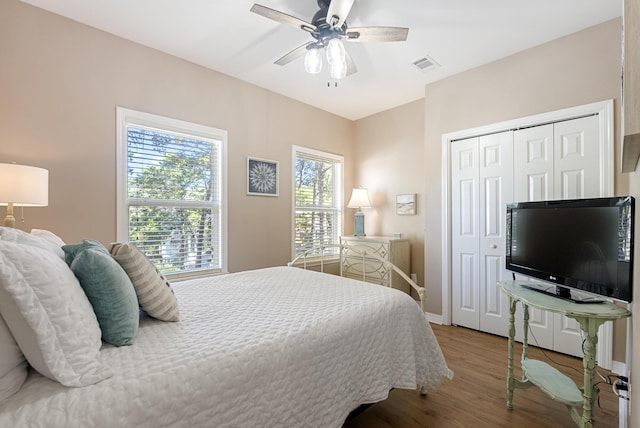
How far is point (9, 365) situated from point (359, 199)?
3.70m

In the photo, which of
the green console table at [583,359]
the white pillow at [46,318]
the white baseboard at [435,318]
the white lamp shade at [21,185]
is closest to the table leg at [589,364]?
the green console table at [583,359]

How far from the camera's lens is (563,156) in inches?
98.6

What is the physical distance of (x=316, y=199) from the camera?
4.18 m

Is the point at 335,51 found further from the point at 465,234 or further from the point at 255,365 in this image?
the point at 465,234

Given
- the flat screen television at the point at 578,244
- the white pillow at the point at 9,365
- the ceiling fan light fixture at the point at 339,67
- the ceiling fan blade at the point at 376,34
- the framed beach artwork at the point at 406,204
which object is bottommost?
the white pillow at the point at 9,365

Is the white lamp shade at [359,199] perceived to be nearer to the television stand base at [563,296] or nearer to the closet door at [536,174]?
the closet door at [536,174]

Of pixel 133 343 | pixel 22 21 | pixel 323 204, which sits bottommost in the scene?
pixel 133 343

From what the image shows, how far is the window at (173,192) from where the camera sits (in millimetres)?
2570

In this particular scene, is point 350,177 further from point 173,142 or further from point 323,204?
point 173,142

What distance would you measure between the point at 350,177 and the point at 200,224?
95.5 inches

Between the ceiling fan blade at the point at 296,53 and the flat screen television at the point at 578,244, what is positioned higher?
the ceiling fan blade at the point at 296,53

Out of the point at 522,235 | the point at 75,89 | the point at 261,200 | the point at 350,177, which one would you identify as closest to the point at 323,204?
the point at 350,177

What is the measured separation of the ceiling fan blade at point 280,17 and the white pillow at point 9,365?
1.73 meters

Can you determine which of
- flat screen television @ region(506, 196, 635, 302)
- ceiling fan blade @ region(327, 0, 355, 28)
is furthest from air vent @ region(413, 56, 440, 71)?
flat screen television @ region(506, 196, 635, 302)
